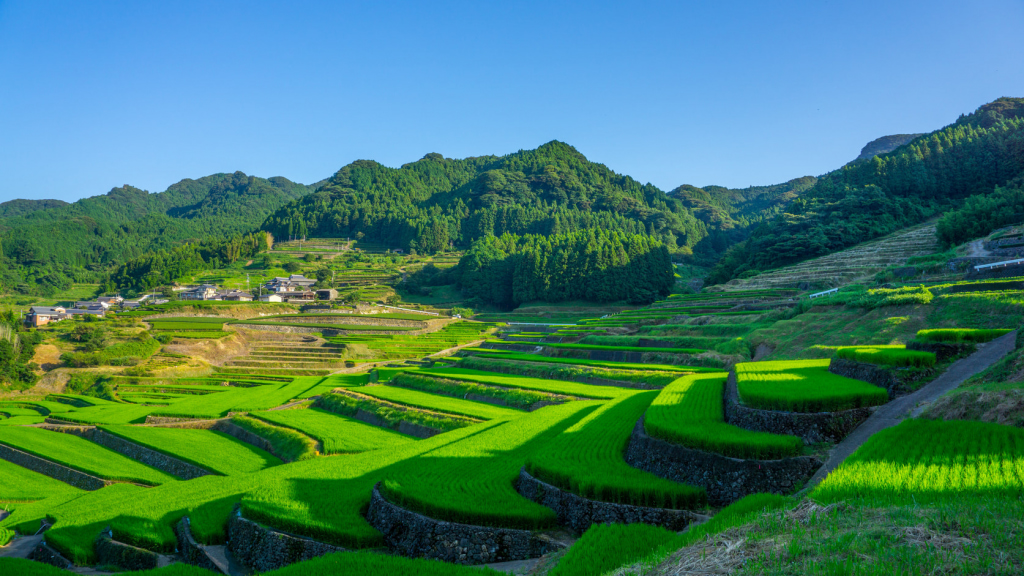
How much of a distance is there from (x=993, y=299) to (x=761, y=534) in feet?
59.6

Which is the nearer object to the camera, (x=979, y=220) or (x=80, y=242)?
(x=979, y=220)

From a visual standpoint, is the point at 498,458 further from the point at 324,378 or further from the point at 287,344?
the point at 287,344

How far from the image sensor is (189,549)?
40.2ft

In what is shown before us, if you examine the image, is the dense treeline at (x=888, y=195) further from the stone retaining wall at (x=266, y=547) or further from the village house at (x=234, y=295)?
the village house at (x=234, y=295)

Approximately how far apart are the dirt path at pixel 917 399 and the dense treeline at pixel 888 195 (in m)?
41.9

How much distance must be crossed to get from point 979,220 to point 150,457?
53.7m

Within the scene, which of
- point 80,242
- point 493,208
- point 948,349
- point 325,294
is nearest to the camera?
point 948,349

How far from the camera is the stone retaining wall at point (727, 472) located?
9.49 m

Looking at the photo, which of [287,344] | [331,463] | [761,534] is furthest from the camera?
[287,344]

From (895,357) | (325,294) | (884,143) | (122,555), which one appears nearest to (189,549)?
(122,555)

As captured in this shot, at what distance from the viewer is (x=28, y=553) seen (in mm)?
14297

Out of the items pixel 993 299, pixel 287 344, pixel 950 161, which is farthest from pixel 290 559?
pixel 950 161

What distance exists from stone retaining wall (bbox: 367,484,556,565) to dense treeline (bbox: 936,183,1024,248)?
44760 millimetres

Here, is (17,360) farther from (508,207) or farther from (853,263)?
(508,207)
